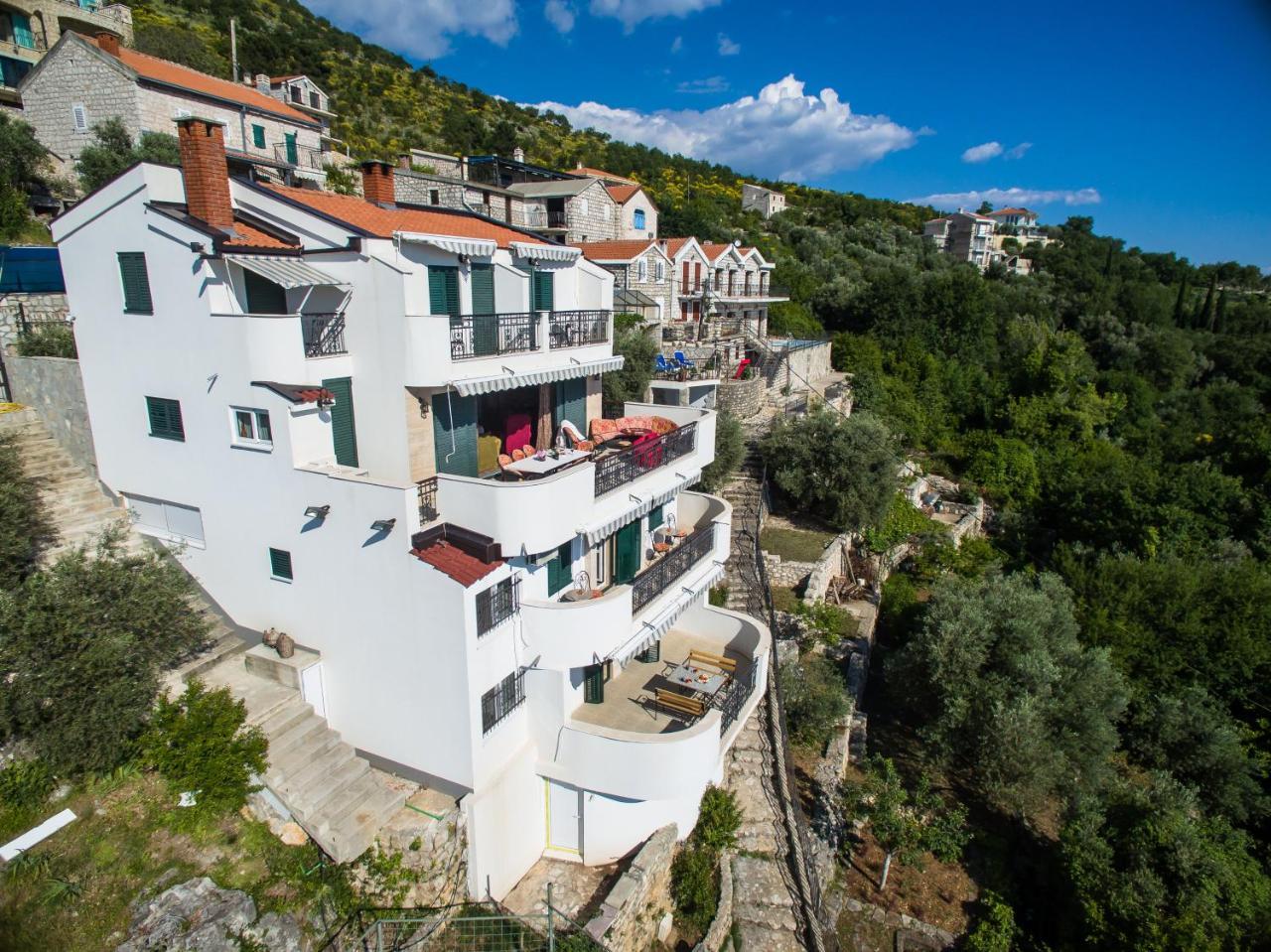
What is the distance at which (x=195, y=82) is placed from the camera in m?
38.7

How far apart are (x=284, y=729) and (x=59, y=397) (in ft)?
36.7

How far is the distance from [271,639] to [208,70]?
209 ft

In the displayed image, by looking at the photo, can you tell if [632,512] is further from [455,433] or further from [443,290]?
[443,290]

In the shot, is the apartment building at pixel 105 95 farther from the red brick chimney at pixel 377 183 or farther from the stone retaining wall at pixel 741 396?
the stone retaining wall at pixel 741 396

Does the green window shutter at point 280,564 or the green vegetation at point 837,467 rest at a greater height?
the green window shutter at point 280,564

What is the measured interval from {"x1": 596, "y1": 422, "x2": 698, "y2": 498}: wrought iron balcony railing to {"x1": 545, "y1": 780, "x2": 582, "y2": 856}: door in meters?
6.45

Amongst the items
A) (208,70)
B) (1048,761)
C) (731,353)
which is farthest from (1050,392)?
(208,70)

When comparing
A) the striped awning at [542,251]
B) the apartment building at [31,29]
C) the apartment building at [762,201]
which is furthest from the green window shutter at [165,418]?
the apartment building at [762,201]

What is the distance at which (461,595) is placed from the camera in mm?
11281

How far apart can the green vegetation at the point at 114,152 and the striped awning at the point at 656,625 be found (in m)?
30.9

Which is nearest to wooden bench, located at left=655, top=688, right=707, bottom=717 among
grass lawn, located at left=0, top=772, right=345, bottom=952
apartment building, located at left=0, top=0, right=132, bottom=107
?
grass lawn, located at left=0, top=772, right=345, bottom=952

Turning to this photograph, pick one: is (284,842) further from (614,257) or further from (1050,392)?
(1050,392)

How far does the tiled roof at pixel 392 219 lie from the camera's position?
44.1ft

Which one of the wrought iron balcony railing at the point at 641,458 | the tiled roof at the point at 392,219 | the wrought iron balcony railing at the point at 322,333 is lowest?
the wrought iron balcony railing at the point at 641,458
